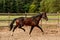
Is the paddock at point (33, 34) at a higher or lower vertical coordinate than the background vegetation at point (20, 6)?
higher

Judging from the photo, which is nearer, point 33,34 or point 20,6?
point 33,34

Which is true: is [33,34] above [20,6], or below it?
above

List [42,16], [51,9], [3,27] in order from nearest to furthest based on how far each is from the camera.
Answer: [42,16]
[3,27]
[51,9]

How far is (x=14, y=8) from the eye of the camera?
49.9m

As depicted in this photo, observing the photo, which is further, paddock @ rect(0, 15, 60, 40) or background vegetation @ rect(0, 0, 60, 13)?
background vegetation @ rect(0, 0, 60, 13)

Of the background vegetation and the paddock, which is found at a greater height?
the paddock

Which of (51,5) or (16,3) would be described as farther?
(16,3)

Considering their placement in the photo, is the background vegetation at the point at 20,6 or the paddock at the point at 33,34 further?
the background vegetation at the point at 20,6

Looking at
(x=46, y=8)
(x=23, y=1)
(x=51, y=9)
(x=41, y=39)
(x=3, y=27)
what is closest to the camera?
(x=41, y=39)

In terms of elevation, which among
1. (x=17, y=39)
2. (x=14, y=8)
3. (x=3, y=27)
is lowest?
(x=14, y=8)

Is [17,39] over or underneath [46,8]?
over

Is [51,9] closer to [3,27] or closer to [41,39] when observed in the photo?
[3,27]

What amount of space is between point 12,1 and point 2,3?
266 cm

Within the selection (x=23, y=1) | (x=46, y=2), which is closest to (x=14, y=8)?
(x=23, y=1)
